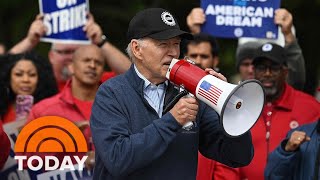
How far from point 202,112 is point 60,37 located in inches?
127

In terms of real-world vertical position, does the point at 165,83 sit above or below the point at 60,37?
above

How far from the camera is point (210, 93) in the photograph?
484cm

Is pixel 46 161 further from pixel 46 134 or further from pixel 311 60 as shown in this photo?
pixel 311 60

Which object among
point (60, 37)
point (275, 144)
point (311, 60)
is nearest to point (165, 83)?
point (275, 144)

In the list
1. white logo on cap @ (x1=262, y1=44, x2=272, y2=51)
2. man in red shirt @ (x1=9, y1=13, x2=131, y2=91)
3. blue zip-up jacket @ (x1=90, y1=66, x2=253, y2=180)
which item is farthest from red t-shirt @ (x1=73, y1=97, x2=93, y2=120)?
blue zip-up jacket @ (x1=90, y1=66, x2=253, y2=180)

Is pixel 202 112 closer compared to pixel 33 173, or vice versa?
pixel 202 112

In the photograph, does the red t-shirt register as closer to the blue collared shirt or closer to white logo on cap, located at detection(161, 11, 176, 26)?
the blue collared shirt

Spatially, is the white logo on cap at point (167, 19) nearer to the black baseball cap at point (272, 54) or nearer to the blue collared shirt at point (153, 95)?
the blue collared shirt at point (153, 95)

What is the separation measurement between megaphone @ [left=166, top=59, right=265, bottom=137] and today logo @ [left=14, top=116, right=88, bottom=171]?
160 cm

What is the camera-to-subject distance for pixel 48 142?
6430 mm

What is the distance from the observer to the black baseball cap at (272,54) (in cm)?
734

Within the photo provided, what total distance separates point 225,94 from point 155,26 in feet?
1.90

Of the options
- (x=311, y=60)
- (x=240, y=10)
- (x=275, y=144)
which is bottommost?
(x=311, y=60)

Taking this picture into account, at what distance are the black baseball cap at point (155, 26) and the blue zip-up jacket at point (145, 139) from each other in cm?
24
